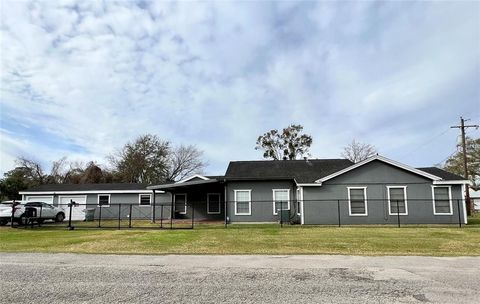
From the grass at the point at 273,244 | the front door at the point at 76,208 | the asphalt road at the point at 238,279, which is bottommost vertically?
the asphalt road at the point at 238,279

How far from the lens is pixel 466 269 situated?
8.98m

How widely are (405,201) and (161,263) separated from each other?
58.1 feet

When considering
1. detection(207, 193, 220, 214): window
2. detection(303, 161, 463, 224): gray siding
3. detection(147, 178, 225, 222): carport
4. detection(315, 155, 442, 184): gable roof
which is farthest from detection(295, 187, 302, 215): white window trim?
detection(207, 193, 220, 214): window

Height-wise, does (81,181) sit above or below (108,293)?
above

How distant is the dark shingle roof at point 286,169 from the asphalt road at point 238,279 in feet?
46.9

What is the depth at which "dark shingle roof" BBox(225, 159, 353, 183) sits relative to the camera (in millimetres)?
25438

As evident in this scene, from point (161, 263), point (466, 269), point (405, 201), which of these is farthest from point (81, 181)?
point (466, 269)

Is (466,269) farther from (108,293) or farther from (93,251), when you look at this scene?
(93,251)

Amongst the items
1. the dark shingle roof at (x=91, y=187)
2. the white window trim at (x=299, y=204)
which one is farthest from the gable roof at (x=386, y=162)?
the dark shingle roof at (x=91, y=187)

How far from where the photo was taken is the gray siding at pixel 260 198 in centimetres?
2520

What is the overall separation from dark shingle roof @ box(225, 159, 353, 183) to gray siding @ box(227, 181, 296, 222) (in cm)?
52

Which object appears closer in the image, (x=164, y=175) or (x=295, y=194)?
(x=295, y=194)

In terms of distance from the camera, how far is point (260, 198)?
25531mm

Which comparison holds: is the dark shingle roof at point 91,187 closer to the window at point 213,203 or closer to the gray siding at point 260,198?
the window at point 213,203
